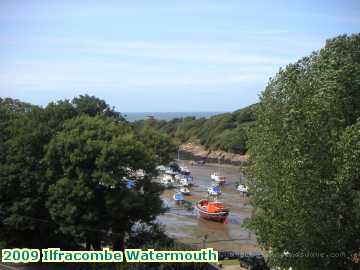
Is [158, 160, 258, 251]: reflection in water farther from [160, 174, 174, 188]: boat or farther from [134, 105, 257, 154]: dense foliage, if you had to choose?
[134, 105, 257, 154]: dense foliage

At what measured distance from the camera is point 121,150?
25719 mm

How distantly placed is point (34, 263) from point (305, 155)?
16727 millimetres

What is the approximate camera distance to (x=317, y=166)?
51.5ft

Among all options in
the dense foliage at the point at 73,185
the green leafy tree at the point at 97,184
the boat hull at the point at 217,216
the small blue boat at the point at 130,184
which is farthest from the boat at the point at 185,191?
the small blue boat at the point at 130,184

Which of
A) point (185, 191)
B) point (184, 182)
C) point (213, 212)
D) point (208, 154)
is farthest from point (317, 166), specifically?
point (208, 154)

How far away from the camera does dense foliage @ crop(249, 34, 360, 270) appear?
599 inches

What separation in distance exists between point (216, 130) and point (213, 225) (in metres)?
71.1

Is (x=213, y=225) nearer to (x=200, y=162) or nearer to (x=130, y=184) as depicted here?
(x=130, y=184)

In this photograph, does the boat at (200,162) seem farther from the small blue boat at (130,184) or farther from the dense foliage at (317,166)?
the dense foliage at (317,166)

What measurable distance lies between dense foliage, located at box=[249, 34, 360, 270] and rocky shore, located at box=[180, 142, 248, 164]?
70033 mm

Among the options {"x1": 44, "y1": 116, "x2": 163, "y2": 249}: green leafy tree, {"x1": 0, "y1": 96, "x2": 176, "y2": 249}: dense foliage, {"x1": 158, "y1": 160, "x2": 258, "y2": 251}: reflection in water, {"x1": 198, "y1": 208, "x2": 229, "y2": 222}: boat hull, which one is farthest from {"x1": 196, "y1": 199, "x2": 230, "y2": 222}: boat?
{"x1": 44, "y1": 116, "x2": 163, "y2": 249}: green leafy tree

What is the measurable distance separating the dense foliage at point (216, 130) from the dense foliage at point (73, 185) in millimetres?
61437

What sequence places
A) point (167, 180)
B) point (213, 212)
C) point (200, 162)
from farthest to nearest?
point (200, 162) → point (167, 180) → point (213, 212)

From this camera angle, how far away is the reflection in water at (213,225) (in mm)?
39716
